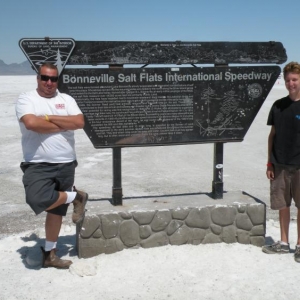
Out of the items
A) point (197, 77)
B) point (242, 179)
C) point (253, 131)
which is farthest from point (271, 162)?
point (253, 131)

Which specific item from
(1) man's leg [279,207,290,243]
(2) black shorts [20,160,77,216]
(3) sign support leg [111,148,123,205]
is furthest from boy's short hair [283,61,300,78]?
(2) black shorts [20,160,77,216]

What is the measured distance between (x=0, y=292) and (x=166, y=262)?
1649mm

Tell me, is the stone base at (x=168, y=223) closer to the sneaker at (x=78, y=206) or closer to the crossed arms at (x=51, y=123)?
the sneaker at (x=78, y=206)

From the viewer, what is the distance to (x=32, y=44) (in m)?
4.74

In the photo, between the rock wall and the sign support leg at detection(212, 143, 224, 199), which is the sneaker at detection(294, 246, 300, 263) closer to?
the rock wall

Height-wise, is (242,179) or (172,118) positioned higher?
(172,118)

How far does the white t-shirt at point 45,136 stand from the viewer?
167 inches

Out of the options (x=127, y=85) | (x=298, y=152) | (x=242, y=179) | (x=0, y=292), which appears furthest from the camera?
(x=242, y=179)

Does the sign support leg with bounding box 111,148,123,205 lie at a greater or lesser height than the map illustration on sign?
lesser

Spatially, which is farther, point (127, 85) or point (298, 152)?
point (127, 85)

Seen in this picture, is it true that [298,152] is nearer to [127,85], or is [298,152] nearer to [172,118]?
[172,118]

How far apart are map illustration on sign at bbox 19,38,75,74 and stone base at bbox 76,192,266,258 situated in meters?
1.64

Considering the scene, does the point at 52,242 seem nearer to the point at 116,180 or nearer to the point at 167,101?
the point at 116,180

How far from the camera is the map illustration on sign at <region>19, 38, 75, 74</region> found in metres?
4.72
